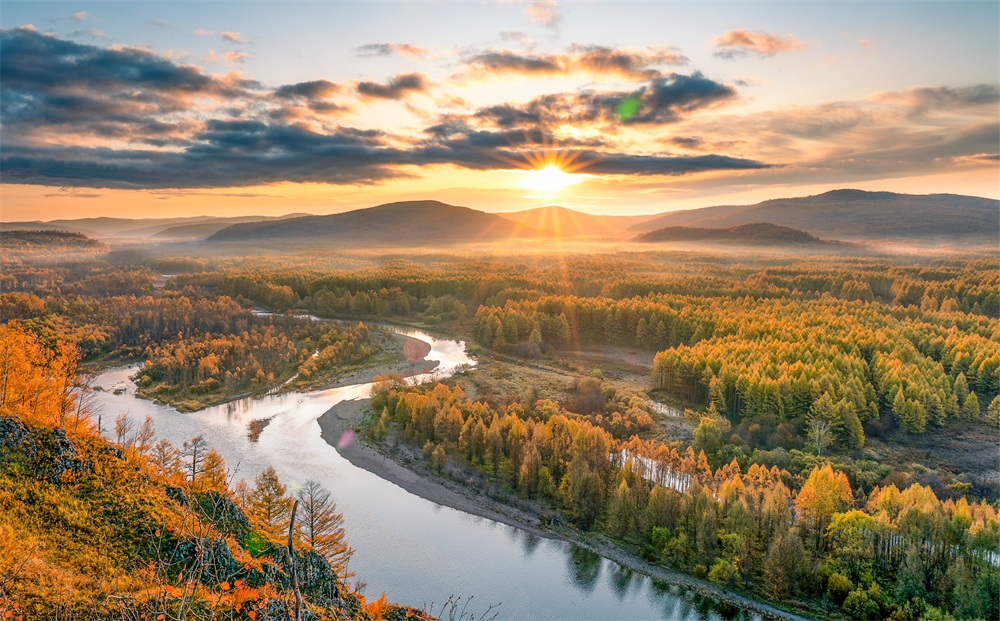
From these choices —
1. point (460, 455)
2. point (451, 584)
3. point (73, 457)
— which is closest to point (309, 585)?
point (73, 457)

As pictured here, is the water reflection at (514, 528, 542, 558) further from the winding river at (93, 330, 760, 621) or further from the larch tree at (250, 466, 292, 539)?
the larch tree at (250, 466, 292, 539)

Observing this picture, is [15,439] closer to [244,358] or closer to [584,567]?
[584,567]

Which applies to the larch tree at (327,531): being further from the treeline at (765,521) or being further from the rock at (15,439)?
the rock at (15,439)

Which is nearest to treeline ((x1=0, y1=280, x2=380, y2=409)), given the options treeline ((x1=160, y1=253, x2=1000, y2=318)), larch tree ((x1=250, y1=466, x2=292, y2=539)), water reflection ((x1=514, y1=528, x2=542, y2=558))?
treeline ((x1=160, y1=253, x2=1000, y2=318))

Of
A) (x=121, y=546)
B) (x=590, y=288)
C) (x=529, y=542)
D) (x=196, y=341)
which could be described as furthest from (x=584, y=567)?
(x=590, y=288)

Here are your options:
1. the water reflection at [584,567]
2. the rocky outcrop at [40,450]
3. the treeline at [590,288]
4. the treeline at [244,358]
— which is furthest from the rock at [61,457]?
the treeline at [590,288]
